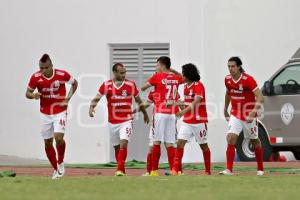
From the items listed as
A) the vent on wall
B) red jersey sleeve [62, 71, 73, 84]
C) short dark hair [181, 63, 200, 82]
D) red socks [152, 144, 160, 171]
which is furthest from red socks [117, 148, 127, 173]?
the vent on wall

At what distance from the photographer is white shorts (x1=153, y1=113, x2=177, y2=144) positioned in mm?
21250

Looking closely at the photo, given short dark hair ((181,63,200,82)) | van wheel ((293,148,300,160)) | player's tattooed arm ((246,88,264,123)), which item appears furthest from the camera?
van wheel ((293,148,300,160))

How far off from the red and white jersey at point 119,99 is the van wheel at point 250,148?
23.2ft

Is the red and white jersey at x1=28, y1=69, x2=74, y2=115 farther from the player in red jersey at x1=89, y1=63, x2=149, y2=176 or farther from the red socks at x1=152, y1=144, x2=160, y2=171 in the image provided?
the red socks at x1=152, y1=144, x2=160, y2=171

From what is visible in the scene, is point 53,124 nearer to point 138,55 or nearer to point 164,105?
point 164,105

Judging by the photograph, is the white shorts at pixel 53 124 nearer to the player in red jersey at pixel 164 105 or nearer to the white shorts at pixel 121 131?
the white shorts at pixel 121 131

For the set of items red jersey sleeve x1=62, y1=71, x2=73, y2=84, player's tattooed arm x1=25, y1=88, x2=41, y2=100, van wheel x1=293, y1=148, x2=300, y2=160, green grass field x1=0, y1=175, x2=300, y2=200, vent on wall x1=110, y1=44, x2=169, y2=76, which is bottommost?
green grass field x1=0, y1=175, x2=300, y2=200

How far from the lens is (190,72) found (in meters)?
20.8

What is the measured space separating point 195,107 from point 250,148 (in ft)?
24.8

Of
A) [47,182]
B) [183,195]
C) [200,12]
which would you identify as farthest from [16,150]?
[183,195]

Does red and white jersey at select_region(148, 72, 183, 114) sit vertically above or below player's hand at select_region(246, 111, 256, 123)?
above

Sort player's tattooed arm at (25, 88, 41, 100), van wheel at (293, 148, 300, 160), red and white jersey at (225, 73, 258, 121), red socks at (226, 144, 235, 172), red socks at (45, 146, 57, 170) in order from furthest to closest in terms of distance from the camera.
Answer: van wheel at (293, 148, 300, 160) < red socks at (45, 146, 57, 170) < red socks at (226, 144, 235, 172) < red and white jersey at (225, 73, 258, 121) < player's tattooed arm at (25, 88, 41, 100)

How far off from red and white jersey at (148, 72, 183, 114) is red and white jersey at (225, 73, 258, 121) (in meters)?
1.04

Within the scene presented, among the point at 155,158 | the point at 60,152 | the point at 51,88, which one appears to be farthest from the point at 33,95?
the point at 155,158
